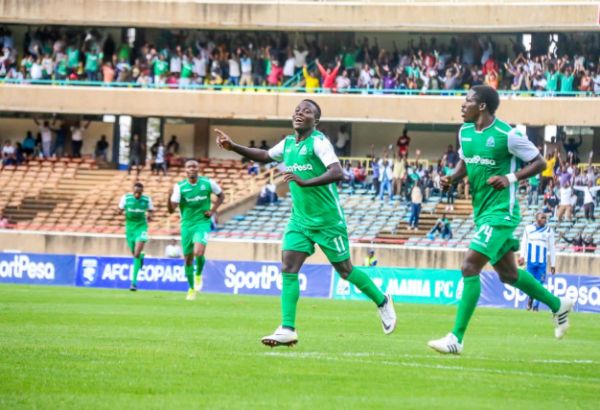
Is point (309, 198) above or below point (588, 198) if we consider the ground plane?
above

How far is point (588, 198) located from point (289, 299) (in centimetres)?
3120

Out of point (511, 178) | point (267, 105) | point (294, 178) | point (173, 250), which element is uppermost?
point (267, 105)

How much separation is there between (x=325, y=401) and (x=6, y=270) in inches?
1224

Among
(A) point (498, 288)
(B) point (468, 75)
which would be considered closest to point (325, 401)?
(A) point (498, 288)

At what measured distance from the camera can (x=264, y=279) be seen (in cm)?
3603

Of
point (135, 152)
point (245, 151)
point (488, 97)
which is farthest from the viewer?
point (135, 152)

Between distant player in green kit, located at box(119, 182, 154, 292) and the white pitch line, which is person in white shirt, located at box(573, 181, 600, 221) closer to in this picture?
distant player in green kit, located at box(119, 182, 154, 292)

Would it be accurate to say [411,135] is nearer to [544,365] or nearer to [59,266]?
[59,266]

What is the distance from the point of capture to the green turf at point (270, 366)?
32.0ft

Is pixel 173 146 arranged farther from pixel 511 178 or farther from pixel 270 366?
pixel 270 366

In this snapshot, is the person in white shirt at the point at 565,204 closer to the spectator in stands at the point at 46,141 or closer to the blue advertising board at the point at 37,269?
the blue advertising board at the point at 37,269

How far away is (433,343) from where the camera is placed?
13.1m

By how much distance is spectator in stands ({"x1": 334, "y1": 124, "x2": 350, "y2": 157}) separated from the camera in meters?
53.8

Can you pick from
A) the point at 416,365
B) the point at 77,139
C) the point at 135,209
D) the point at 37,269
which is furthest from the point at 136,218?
the point at 77,139
